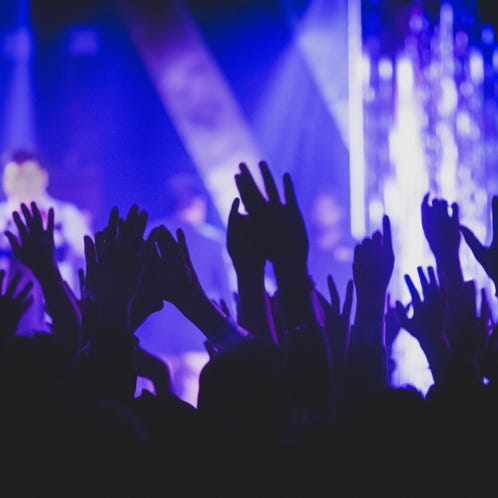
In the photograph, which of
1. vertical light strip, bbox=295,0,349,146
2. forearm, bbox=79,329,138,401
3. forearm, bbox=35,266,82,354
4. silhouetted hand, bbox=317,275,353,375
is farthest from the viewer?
vertical light strip, bbox=295,0,349,146

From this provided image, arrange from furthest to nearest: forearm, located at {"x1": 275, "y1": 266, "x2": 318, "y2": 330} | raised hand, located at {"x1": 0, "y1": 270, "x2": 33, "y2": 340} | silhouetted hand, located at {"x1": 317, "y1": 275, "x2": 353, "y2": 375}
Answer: raised hand, located at {"x1": 0, "y1": 270, "x2": 33, "y2": 340} → silhouetted hand, located at {"x1": 317, "y1": 275, "x2": 353, "y2": 375} → forearm, located at {"x1": 275, "y1": 266, "x2": 318, "y2": 330}

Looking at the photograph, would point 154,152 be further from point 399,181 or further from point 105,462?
point 105,462

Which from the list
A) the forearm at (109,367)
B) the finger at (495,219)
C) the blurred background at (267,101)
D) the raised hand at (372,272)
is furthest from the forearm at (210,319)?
the blurred background at (267,101)

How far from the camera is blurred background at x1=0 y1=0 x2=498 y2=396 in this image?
18.3 feet

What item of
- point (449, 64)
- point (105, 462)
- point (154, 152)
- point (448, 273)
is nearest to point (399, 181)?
point (449, 64)

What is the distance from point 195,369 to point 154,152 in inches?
84.7

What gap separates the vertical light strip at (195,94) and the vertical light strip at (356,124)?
0.96 meters

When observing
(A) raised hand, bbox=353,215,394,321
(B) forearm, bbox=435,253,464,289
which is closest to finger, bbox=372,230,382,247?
(A) raised hand, bbox=353,215,394,321

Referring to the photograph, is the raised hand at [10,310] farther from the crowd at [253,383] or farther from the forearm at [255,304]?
the forearm at [255,304]

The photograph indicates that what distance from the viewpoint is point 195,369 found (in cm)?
506

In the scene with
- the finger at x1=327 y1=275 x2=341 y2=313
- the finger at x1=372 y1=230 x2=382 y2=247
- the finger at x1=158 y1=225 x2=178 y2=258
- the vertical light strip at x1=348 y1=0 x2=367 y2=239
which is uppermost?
the vertical light strip at x1=348 y1=0 x2=367 y2=239

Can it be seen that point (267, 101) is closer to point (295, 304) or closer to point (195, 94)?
point (195, 94)

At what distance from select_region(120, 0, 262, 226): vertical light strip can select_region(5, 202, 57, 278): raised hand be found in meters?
4.30

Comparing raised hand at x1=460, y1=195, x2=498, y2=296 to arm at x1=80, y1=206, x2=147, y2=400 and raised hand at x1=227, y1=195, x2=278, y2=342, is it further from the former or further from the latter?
arm at x1=80, y1=206, x2=147, y2=400
